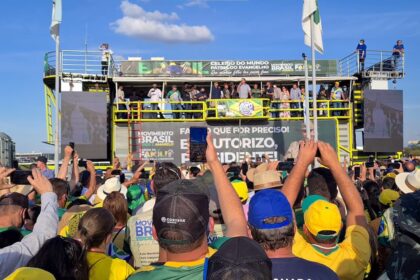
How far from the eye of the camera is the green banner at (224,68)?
21484mm

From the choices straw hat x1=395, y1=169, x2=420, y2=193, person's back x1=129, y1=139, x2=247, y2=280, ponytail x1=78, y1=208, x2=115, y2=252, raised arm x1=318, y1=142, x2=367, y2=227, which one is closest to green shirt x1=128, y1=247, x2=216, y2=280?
person's back x1=129, y1=139, x2=247, y2=280

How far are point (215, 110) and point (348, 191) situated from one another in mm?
16033

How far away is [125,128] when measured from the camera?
19.2 meters

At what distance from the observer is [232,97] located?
2062 centimetres

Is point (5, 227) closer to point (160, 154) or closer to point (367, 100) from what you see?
point (160, 154)

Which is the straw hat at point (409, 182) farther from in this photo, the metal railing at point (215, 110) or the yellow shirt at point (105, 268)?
the metal railing at point (215, 110)

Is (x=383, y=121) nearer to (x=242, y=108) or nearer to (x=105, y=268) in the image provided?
(x=242, y=108)

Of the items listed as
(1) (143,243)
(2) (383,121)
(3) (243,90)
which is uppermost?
(3) (243,90)

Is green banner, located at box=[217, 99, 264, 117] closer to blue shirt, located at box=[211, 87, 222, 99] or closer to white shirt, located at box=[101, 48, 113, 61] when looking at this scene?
blue shirt, located at box=[211, 87, 222, 99]

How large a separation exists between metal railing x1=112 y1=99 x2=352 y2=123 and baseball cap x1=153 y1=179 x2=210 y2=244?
15896 mm

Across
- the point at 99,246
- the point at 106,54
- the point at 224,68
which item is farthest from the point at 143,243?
the point at 224,68

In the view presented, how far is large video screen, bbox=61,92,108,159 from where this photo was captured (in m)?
18.3

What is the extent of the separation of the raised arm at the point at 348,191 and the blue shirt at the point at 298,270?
1012 millimetres

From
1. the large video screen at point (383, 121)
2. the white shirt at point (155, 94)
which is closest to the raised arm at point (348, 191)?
the white shirt at point (155, 94)
